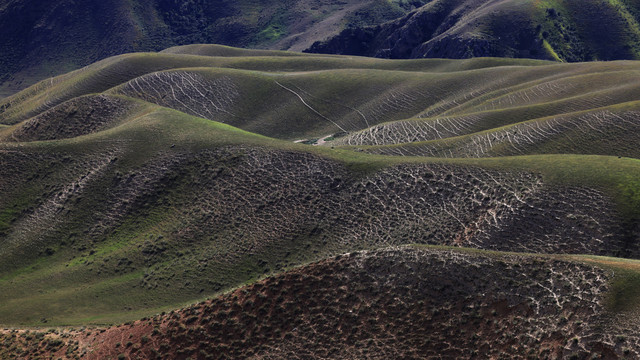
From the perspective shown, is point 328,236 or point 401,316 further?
point 328,236

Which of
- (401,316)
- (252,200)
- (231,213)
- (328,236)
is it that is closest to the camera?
(401,316)

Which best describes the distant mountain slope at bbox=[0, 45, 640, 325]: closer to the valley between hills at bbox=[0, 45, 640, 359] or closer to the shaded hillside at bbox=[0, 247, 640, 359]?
the valley between hills at bbox=[0, 45, 640, 359]

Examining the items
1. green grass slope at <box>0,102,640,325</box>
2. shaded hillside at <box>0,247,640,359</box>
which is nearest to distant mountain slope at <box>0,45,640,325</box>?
green grass slope at <box>0,102,640,325</box>

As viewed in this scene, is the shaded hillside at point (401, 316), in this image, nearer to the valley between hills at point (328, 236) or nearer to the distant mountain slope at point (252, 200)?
the valley between hills at point (328, 236)

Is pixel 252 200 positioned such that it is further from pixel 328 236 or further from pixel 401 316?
pixel 401 316

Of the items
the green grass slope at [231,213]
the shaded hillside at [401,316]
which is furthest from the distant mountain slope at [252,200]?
the shaded hillside at [401,316]

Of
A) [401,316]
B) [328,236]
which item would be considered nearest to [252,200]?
[328,236]

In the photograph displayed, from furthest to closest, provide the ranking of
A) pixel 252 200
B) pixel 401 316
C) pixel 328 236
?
1. pixel 252 200
2. pixel 328 236
3. pixel 401 316
